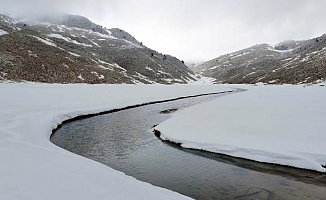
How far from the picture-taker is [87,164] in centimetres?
1290

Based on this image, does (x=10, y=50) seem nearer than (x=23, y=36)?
Yes

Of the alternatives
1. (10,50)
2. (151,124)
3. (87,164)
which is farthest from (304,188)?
(10,50)

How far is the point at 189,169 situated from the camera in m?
14.7

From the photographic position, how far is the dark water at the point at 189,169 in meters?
11.8

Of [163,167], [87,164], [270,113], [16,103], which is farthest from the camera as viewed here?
[16,103]

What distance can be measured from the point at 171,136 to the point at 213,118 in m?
6.18

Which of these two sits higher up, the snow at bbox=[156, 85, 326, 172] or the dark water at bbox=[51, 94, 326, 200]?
the snow at bbox=[156, 85, 326, 172]

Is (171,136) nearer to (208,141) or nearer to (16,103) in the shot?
(208,141)

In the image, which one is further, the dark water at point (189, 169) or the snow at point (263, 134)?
the snow at point (263, 134)

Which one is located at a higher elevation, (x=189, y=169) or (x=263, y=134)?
(x=263, y=134)

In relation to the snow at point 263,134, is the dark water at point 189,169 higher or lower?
lower

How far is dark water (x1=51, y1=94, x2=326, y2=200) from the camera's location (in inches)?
463

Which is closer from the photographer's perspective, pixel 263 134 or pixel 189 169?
pixel 189 169

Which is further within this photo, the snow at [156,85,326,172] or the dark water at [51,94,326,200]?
the snow at [156,85,326,172]
